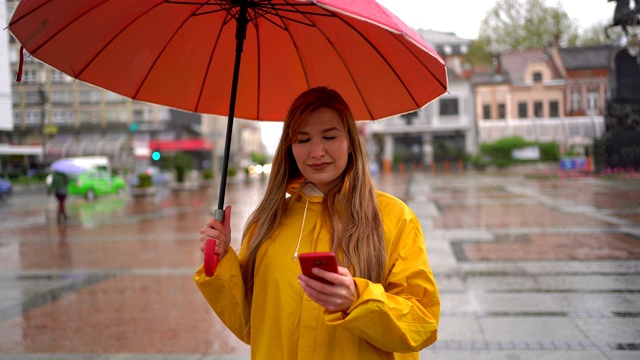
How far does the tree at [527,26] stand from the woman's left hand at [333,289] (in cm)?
4955

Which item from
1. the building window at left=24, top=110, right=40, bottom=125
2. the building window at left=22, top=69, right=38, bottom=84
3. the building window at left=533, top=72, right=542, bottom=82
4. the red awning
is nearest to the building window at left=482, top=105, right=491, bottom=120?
the building window at left=533, top=72, right=542, bottom=82

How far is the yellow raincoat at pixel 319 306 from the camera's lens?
5.32ft

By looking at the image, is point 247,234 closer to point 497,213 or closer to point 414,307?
point 414,307

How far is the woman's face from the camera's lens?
1.95m

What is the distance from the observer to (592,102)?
37656 millimetres

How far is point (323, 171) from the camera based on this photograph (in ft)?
6.40

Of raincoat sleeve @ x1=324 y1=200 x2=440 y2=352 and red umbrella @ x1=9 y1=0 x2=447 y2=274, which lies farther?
red umbrella @ x1=9 y1=0 x2=447 y2=274

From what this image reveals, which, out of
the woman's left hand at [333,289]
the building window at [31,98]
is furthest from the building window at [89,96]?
the woman's left hand at [333,289]

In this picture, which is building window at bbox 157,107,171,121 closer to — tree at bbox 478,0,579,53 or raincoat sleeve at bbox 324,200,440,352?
tree at bbox 478,0,579,53

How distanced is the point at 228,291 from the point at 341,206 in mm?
513

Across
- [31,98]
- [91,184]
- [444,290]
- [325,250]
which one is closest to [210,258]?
[325,250]

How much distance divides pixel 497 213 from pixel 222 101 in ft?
40.3

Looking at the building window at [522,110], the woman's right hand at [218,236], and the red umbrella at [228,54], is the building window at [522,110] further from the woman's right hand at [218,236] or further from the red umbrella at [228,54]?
the woman's right hand at [218,236]

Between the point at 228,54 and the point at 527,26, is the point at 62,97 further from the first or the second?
the point at 228,54
